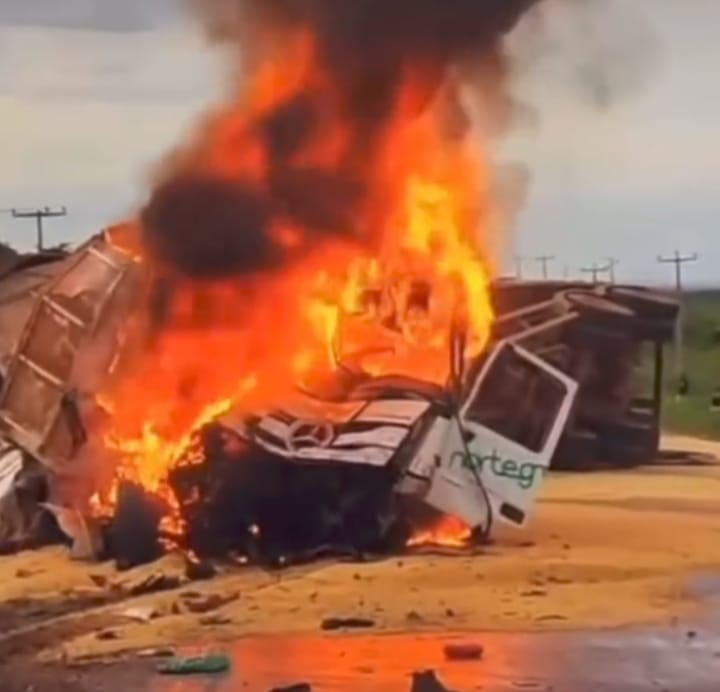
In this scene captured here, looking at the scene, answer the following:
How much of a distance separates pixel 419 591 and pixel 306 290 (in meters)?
2.65

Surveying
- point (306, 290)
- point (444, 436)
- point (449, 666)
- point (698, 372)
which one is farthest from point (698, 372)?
point (449, 666)

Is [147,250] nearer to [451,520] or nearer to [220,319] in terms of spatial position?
[220,319]

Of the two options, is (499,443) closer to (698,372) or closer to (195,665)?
(698,372)

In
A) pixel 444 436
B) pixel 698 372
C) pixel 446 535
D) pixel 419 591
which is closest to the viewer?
pixel 419 591

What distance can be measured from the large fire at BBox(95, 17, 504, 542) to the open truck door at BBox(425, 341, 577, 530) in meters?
0.26

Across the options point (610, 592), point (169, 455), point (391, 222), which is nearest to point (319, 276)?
point (391, 222)

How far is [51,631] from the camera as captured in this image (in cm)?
1177

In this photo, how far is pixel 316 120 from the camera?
45.2ft

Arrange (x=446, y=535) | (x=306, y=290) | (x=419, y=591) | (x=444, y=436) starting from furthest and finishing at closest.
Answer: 1. (x=306, y=290)
2. (x=444, y=436)
3. (x=446, y=535)
4. (x=419, y=591)

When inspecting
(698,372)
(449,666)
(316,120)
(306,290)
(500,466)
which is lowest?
(449,666)

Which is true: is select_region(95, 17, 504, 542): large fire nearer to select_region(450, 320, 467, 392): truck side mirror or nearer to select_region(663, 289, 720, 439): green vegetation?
select_region(450, 320, 467, 392): truck side mirror

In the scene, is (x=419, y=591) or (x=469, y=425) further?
(x=469, y=425)

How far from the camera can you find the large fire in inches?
539

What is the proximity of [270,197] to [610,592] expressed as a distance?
3666mm
